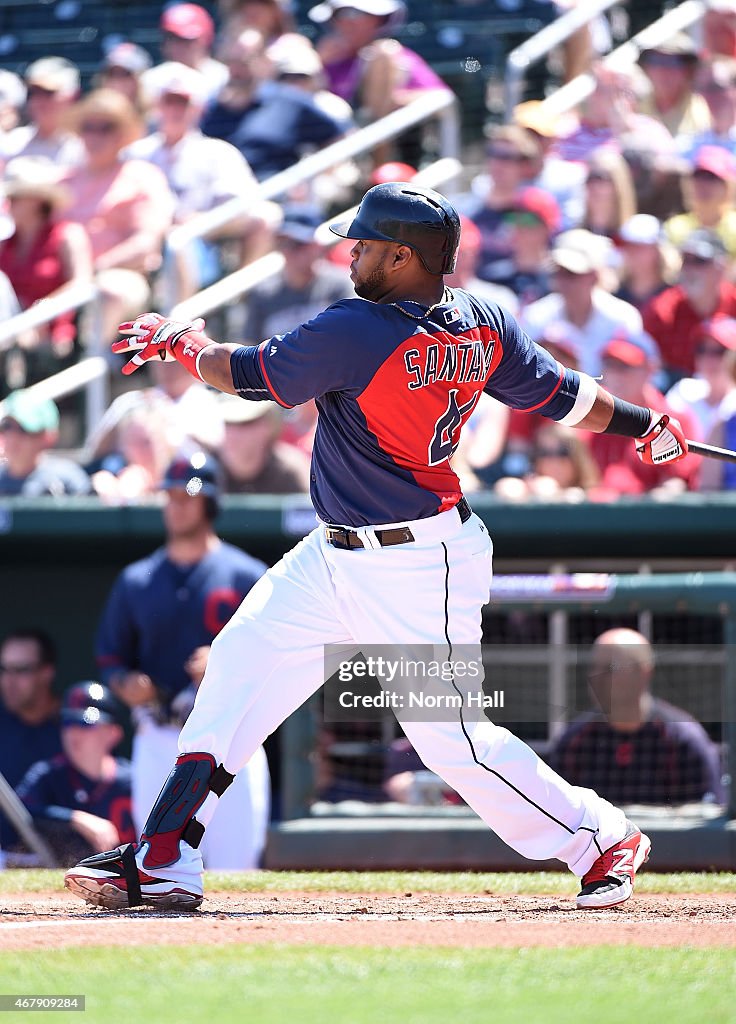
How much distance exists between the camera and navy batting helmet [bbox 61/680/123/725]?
6.85 meters

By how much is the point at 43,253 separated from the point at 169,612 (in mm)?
2860

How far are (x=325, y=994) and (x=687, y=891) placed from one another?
200 centimetres

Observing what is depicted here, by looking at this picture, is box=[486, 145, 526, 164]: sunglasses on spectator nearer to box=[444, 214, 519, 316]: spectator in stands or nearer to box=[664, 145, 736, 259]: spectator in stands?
box=[444, 214, 519, 316]: spectator in stands

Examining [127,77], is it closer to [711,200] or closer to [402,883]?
[711,200]

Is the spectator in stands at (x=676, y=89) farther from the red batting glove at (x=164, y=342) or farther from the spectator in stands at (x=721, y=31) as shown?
the red batting glove at (x=164, y=342)

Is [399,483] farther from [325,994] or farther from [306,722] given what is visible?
[306,722]

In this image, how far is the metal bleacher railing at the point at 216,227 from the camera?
8.20 m

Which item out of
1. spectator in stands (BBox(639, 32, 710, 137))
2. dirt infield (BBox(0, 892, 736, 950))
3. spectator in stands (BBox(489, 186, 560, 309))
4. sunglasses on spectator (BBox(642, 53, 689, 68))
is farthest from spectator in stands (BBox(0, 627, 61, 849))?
sunglasses on spectator (BBox(642, 53, 689, 68))

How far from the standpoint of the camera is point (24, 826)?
6.42m

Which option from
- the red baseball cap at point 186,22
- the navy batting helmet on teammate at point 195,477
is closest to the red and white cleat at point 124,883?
the navy batting helmet on teammate at point 195,477

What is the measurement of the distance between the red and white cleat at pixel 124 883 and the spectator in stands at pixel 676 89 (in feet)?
21.3

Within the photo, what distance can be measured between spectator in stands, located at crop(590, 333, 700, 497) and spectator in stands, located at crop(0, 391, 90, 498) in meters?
2.34

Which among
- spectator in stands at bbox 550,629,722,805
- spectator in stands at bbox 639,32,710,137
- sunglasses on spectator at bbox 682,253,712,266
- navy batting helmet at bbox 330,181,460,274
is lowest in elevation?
spectator in stands at bbox 550,629,722,805

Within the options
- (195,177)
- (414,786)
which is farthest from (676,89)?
(414,786)
